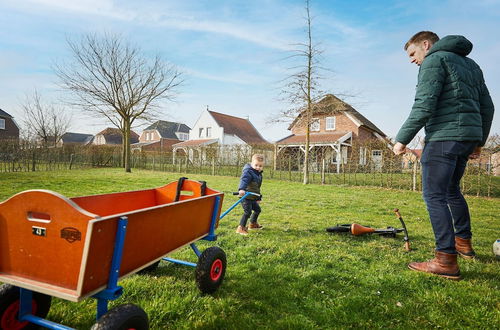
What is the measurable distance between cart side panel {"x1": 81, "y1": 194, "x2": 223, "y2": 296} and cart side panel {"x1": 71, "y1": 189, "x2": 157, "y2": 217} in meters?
0.82

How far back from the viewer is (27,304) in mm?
1794

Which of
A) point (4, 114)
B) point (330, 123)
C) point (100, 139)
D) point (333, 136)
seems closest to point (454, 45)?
point (333, 136)

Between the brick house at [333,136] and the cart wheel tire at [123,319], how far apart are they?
12.4 metres

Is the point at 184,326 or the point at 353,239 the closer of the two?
the point at 184,326

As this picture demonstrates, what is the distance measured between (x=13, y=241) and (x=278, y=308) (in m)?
1.90

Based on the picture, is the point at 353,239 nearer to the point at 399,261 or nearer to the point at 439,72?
the point at 399,261

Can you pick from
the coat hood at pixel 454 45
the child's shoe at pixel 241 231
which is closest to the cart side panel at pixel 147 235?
the child's shoe at pixel 241 231

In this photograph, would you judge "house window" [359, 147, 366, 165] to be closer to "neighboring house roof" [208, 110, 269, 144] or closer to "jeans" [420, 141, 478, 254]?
"jeans" [420, 141, 478, 254]

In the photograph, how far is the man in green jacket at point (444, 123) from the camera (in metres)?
2.80

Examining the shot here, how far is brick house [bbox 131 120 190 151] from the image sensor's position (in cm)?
5006

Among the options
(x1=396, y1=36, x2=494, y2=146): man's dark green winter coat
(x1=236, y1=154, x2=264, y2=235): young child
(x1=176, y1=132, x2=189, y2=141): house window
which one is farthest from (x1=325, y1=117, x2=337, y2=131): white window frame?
(x1=176, y1=132, x2=189, y2=141): house window

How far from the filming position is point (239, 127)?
39625 millimetres

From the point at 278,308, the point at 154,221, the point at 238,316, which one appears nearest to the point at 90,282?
the point at 154,221

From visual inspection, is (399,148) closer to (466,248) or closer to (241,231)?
(466,248)
